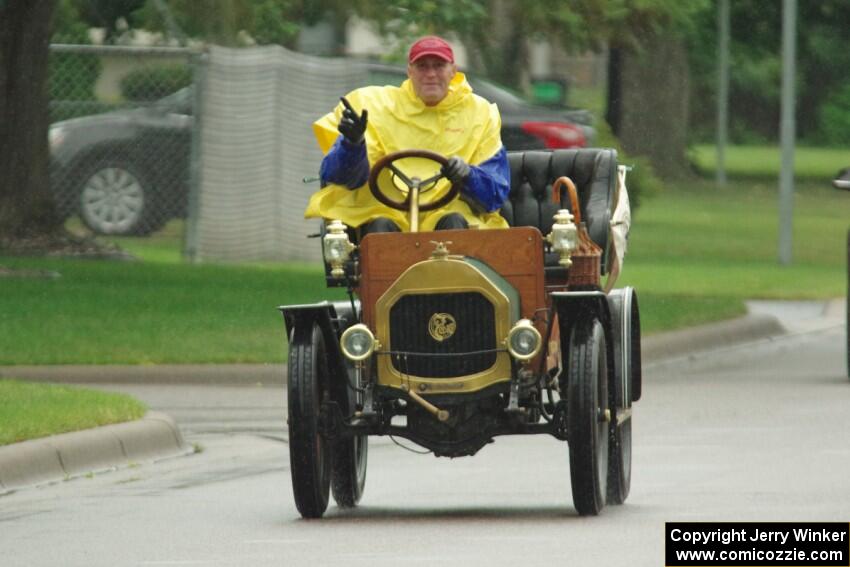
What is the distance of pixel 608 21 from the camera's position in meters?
21.8

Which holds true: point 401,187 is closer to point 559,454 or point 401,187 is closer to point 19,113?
point 559,454

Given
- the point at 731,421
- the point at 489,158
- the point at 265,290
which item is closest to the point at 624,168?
the point at 489,158

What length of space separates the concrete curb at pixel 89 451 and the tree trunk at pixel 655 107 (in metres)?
31.3

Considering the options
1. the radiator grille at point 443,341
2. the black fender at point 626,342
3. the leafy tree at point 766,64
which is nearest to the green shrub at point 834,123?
the leafy tree at point 766,64

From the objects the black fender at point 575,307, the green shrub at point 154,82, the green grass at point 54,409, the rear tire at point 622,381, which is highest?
the green shrub at point 154,82

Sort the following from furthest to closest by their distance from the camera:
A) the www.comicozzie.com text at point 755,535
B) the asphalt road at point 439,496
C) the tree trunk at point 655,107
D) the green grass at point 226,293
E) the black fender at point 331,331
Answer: the tree trunk at point 655,107 → the green grass at point 226,293 → the black fender at point 331,331 → the asphalt road at point 439,496 → the www.comicozzie.com text at point 755,535

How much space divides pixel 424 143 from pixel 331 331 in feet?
3.66

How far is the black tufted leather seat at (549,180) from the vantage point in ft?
35.7

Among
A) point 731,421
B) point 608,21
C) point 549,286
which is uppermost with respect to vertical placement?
point 608,21

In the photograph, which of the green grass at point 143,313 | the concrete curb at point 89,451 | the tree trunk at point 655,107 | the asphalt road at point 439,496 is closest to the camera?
the asphalt road at point 439,496

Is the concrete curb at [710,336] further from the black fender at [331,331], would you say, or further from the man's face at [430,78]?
the black fender at [331,331]

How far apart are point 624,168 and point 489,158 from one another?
1.17m

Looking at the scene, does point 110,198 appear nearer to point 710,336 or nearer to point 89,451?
point 710,336

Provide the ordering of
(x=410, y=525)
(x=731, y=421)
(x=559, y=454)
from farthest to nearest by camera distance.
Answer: (x=731, y=421)
(x=559, y=454)
(x=410, y=525)
